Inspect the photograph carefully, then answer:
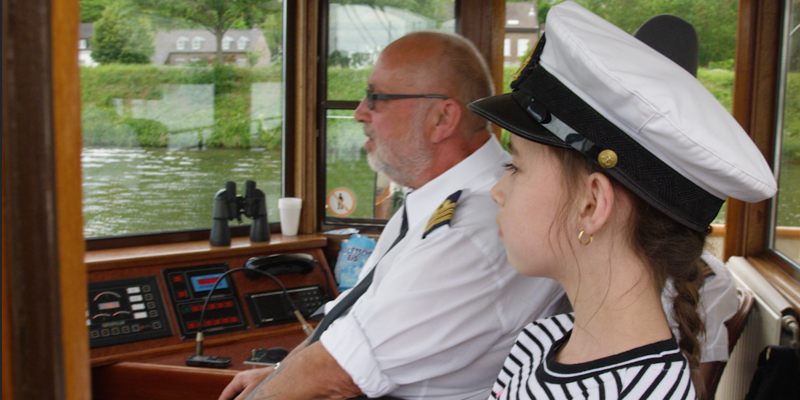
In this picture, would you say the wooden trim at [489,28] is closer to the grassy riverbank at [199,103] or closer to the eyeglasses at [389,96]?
the grassy riverbank at [199,103]

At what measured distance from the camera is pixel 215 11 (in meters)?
2.37

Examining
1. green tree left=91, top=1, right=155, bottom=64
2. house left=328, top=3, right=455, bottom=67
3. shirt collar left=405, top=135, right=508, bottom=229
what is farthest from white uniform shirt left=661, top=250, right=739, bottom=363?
green tree left=91, top=1, right=155, bottom=64

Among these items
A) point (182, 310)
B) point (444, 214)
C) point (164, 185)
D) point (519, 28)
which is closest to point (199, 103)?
point (164, 185)

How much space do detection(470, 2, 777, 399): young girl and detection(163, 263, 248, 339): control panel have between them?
1.28 meters

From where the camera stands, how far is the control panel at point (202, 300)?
77.9 inches

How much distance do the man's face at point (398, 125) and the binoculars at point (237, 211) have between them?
81 cm

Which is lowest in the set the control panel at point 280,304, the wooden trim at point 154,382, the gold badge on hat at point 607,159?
the wooden trim at point 154,382

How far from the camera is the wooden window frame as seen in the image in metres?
2.20

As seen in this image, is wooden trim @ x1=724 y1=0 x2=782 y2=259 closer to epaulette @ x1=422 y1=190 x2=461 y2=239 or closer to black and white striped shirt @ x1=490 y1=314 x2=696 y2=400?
epaulette @ x1=422 y1=190 x2=461 y2=239

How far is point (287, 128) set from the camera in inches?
103

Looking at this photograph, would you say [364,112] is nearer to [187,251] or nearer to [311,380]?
[311,380]

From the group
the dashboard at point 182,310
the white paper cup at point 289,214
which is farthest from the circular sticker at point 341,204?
the dashboard at point 182,310

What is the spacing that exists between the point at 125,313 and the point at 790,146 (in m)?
2.28

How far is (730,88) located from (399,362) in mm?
2011
